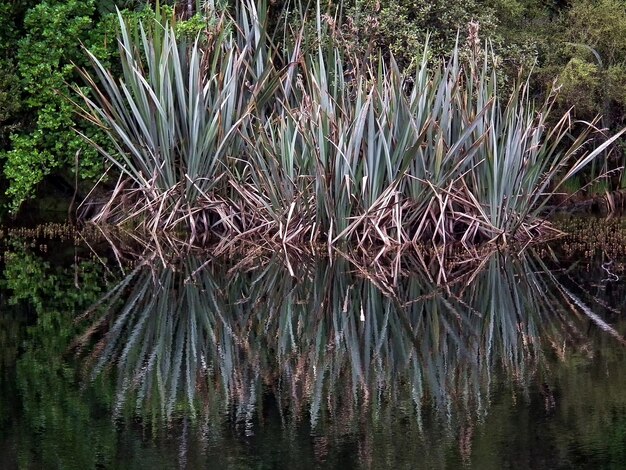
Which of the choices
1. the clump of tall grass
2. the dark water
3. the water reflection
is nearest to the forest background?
the clump of tall grass

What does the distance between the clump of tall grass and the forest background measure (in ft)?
3.76

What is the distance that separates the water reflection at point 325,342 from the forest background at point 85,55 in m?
5.22

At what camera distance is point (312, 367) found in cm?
780

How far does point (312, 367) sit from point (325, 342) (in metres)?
0.86

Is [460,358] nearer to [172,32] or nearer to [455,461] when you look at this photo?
[455,461]

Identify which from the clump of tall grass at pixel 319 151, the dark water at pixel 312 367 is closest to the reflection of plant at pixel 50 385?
the dark water at pixel 312 367

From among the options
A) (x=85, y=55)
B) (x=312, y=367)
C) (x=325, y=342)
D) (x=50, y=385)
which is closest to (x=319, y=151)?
(x=325, y=342)

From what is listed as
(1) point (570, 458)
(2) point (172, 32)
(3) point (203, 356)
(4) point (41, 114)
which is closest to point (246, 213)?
(2) point (172, 32)

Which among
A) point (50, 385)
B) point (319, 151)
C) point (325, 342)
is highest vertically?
point (50, 385)

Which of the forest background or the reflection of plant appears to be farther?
the forest background

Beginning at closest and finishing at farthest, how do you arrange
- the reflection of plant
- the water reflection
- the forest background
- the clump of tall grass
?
the reflection of plant
the water reflection
the clump of tall grass
the forest background

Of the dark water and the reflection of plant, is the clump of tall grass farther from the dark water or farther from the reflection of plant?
the reflection of plant

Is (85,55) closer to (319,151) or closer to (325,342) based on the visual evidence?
(319,151)

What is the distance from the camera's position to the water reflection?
6.81m
